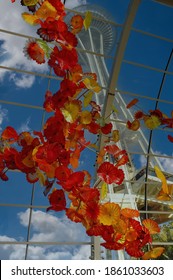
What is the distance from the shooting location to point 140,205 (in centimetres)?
2398

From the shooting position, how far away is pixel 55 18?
2396 mm

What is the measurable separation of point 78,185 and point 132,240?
0.79 meters

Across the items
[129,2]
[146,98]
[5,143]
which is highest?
[129,2]

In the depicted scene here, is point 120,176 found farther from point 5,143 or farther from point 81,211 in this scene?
point 5,143

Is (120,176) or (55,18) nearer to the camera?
(55,18)

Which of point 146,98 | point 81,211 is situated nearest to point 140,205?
point 146,98

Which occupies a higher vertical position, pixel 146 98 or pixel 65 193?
pixel 146 98

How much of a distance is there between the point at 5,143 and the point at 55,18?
1.07 m
